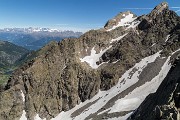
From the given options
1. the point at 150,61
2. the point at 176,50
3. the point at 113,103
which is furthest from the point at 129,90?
the point at 176,50

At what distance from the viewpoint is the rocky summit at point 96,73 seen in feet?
439

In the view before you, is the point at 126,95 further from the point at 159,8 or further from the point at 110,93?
the point at 159,8

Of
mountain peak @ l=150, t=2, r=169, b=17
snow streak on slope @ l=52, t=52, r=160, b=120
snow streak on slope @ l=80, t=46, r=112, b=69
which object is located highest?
mountain peak @ l=150, t=2, r=169, b=17

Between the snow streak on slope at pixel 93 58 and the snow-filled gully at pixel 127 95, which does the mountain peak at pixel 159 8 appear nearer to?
the snow streak on slope at pixel 93 58

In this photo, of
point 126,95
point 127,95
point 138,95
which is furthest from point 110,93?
point 138,95

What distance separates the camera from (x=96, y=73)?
157 metres

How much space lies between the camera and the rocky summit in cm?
13373

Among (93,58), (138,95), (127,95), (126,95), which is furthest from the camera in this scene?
(93,58)

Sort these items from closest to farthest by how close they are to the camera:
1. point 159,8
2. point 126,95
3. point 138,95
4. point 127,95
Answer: point 138,95, point 127,95, point 126,95, point 159,8

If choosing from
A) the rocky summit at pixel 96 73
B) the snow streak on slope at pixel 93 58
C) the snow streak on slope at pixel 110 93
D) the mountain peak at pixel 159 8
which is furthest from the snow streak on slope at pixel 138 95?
the mountain peak at pixel 159 8

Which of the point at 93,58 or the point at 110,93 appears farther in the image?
the point at 93,58

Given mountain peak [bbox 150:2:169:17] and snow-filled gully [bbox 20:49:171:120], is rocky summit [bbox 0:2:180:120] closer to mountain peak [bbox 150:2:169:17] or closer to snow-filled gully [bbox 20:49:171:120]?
snow-filled gully [bbox 20:49:171:120]

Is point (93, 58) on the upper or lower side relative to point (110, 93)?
upper

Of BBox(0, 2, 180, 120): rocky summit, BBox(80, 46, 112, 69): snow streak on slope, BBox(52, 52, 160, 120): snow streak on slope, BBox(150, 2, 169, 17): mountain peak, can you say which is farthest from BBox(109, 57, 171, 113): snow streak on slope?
BBox(150, 2, 169, 17): mountain peak
